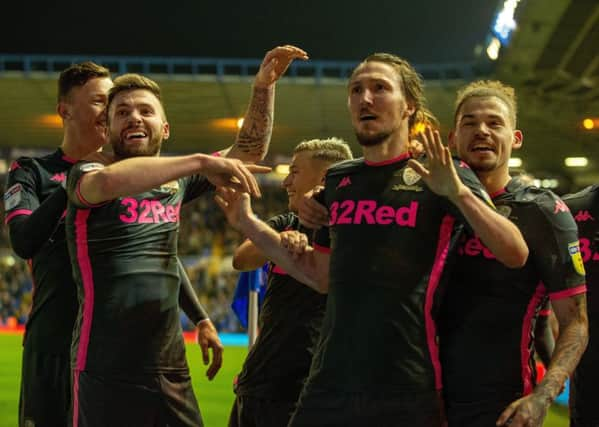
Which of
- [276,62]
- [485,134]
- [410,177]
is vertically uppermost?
[276,62]

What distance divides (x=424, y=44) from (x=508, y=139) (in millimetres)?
25503

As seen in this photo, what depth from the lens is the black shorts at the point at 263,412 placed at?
4043 millimetres

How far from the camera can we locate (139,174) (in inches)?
124

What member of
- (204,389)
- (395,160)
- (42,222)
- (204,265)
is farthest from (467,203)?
(204,265)

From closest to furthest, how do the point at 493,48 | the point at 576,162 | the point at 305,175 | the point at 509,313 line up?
the point at 509,313 < the point at 305,175 < the point at 493,48 < the point at 576,162

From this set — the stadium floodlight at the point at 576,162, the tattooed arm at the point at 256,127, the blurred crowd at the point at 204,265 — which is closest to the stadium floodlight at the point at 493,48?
the blurred crowd at the point at 204,265

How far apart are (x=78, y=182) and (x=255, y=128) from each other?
3.91 feet

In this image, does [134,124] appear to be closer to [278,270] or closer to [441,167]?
[278,270]

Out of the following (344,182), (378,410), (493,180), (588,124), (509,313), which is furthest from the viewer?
(588,124)

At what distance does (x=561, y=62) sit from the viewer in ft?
65.9

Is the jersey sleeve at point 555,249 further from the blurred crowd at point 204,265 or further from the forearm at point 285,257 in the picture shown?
the blurred crowd at point 204,265

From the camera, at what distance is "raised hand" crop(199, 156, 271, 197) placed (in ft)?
10.6

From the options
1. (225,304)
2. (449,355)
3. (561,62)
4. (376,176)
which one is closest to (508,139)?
(376,176)

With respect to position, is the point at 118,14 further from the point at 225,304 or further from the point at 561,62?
the point at 561,62
